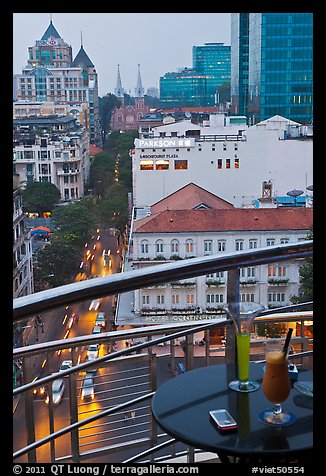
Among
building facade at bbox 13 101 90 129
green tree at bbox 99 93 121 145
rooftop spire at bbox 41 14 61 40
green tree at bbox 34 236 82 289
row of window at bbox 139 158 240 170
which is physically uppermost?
rooftop spire at bbox 41 14 61 40

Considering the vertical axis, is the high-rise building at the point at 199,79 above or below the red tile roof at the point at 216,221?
above

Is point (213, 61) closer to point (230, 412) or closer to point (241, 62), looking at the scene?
point (241, 62)

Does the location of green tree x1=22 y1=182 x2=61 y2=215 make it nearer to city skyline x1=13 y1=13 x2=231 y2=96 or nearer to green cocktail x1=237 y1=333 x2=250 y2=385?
green cocktail x1=237 y1=333 x2=250 y2=385

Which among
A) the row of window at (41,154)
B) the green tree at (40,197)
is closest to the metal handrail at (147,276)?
the green tree at (40,197)

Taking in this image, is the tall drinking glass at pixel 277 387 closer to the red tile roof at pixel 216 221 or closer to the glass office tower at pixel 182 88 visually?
the red tile roof at pixel 216 221

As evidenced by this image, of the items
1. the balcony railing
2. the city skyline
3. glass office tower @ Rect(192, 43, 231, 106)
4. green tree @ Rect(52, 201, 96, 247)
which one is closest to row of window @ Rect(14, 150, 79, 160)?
green tree @ Rect(52, 201, 96, 247)
